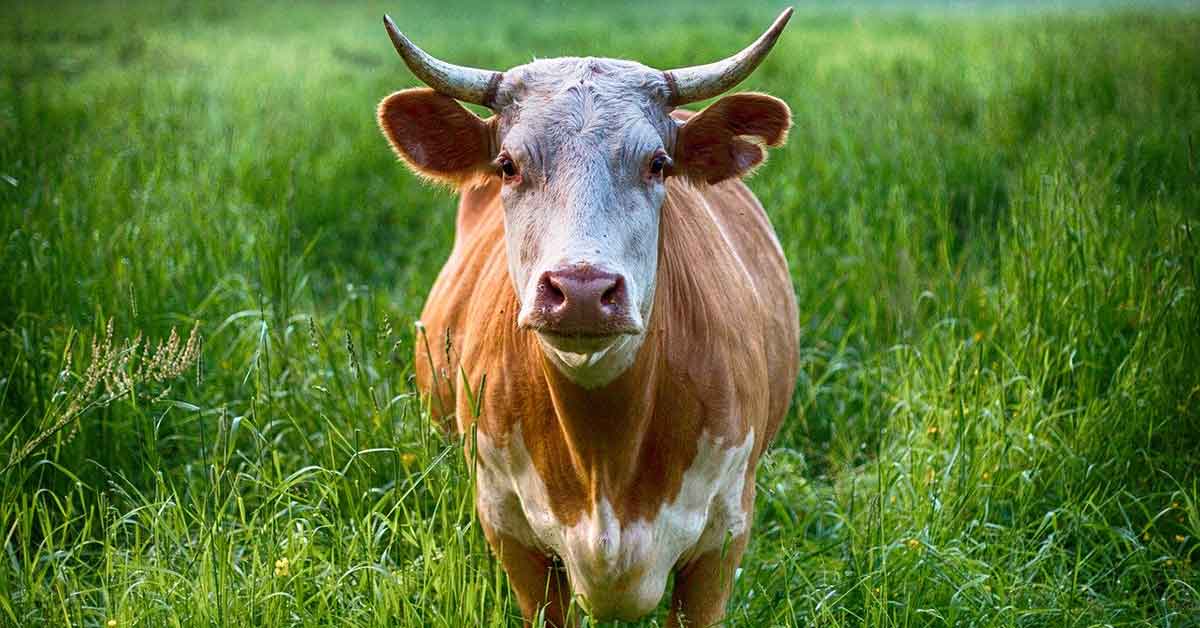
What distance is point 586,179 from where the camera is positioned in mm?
2588

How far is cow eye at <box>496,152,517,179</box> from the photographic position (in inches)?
109

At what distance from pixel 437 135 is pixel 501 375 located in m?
0.65

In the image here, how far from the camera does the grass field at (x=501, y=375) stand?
3.06 metres

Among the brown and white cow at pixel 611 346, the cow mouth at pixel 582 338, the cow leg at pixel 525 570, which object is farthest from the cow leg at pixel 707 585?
the cow mouth at pixel 582 338

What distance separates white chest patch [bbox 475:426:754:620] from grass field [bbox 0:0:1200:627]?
0.17 metres

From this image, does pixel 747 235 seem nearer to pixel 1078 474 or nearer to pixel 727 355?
pixel 727 355

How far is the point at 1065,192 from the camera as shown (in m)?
4.57

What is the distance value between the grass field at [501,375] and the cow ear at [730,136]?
0.91 metres

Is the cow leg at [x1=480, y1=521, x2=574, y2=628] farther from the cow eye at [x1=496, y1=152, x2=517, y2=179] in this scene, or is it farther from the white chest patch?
the cow eye at [x1=496, y1=152, x2=517, y2=179]

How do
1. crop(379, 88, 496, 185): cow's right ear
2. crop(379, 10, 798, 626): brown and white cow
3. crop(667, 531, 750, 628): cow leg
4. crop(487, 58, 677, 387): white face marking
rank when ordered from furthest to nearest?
crop(667, 531, 750, 628): cow leg → crop(379, 88, 496, 185): cow's right ear → crop(379, 10, 798, 626): brown and white cow → crop(487, 58, 677, 387): white face marking

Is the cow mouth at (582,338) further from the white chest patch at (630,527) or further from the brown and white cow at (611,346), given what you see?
the white chest patch at (630,527)

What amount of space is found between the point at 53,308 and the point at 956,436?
3.20 m

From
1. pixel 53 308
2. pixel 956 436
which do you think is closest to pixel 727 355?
pixel 956 436

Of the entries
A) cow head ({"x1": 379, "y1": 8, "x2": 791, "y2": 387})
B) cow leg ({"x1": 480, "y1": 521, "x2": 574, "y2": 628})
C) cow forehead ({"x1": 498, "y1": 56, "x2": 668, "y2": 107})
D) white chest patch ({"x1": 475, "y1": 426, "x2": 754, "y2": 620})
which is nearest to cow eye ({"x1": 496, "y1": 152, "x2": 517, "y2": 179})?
cow head ({"x1": 379, "y1": 8, "x2": 791, "y2": 387})
